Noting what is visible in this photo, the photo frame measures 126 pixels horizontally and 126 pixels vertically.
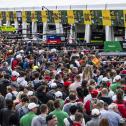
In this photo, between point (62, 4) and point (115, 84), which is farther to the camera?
point (62, 4)

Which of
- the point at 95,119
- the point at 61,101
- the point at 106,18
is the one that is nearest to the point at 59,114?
the point at 95,119

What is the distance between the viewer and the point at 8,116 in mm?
13844

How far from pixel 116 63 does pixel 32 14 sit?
3111 cm

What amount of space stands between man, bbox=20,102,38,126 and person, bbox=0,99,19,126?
0.50 feet

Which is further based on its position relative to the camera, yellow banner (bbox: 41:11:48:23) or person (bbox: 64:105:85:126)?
yellow banner (bbox: 41:11:48:23)

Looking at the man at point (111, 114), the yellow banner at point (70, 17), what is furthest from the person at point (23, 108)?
the yellow banner at point (70, 17)

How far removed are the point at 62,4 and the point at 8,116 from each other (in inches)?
1616

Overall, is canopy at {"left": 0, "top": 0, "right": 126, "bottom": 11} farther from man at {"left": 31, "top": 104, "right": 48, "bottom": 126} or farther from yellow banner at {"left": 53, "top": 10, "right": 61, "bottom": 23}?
man at {"left": 31, "top": 104, "right": 48, "bottom": 126}

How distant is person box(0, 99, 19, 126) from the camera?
1353cm

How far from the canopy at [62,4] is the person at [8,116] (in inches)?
1237

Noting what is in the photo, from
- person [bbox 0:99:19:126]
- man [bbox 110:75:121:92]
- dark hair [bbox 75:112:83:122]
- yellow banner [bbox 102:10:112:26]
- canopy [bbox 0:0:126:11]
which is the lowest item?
person [bbox 0:99:19:126]

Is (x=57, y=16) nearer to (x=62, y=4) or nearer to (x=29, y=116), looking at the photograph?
(x=62, y=4)

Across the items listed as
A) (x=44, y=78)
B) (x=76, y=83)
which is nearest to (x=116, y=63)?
(x=44, y=78)

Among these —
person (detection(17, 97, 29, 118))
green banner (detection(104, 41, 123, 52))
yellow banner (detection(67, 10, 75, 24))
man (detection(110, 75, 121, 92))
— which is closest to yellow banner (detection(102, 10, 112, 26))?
yellow banner (detection(67, 10, 75, 24))
